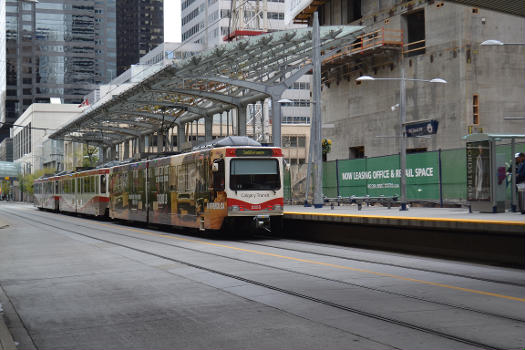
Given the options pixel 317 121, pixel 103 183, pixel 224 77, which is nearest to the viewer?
pixel 317 121

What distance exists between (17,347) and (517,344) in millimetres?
5035

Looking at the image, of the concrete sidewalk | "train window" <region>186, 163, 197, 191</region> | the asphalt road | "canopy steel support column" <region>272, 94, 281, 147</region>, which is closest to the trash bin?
the concrete sidewalk

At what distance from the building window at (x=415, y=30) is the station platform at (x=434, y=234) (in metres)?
24.3

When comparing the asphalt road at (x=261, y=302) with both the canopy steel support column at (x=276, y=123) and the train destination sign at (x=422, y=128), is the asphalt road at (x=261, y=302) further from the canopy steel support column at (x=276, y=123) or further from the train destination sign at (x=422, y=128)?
the canopy steel support column at (x=276, y=123)

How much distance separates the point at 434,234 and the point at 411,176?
1181cm

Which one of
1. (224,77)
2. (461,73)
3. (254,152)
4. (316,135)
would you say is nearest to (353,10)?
(461,73)

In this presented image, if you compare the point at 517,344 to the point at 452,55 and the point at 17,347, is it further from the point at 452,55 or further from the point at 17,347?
the point at 452,55

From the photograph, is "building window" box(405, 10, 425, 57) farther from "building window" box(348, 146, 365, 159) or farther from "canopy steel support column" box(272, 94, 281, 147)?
"canopy steel support column" box(272, 94, 281, 147)

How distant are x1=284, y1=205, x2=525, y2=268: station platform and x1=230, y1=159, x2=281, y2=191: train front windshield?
1.57m

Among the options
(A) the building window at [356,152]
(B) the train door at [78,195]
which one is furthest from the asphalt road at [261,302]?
(A) the building window at [356,152]

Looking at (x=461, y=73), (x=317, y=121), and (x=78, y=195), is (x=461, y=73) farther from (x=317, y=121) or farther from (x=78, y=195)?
(x=78, y=195)

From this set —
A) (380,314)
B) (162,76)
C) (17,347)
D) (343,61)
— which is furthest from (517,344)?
(343,61)

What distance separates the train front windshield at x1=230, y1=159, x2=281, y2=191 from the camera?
22719mm

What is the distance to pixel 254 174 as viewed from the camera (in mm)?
22969
